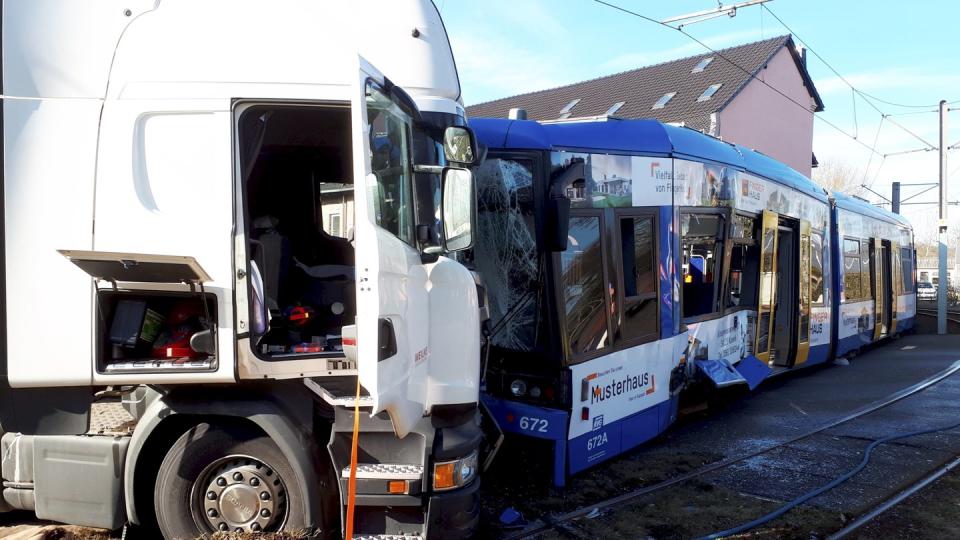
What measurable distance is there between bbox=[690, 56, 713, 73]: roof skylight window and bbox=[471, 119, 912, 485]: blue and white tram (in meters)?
20.6

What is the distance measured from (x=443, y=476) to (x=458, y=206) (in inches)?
54.5

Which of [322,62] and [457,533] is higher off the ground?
[322,62]

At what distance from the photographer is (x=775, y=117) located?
26781mm

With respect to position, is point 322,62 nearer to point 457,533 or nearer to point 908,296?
point 457,533

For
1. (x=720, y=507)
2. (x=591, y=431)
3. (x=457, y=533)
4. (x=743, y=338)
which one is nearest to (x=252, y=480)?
(x=457, y=533)

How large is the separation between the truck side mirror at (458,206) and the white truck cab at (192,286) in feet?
0.04

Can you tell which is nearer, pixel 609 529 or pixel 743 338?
pixel 609 529

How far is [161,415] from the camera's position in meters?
3.60

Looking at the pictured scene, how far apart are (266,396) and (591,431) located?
2696 millimetres

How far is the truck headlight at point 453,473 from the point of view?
3547mm

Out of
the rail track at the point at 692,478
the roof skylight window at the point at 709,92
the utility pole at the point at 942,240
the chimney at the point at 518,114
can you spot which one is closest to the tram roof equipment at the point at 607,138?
the chimney at the point at 518,114

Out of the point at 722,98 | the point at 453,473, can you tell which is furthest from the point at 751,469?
the point at 722,98

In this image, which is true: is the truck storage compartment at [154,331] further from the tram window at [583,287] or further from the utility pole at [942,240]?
the utility pole at [942,240]

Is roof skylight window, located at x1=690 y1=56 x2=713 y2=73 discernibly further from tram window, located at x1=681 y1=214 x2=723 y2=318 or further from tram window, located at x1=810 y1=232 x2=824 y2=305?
tram window, located at x1=681 y1=214 x2=723 y2=318
